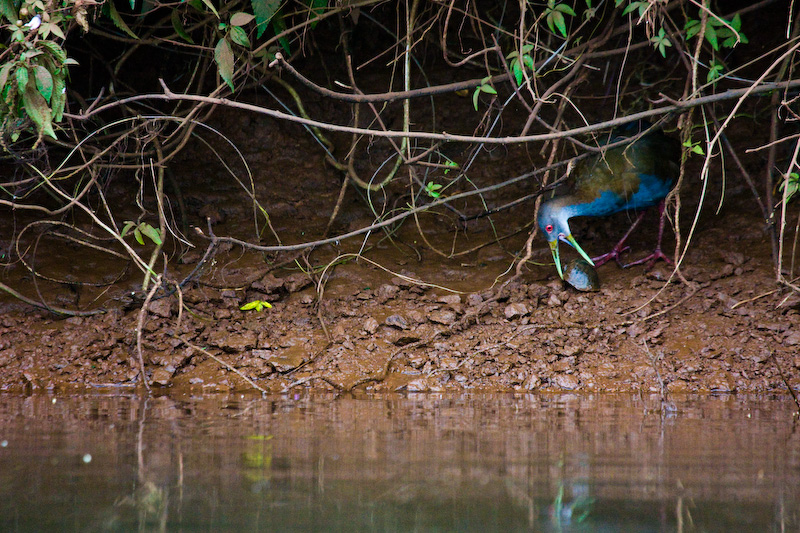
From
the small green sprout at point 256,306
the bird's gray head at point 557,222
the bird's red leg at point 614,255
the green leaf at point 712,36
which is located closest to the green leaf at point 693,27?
the green leaf at point 712,36

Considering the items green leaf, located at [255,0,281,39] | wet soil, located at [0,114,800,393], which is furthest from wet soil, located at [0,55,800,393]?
green leaf, located at [255,0,281,39]

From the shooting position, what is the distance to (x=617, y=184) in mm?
4211

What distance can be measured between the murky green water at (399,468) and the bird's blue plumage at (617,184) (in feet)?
5.25

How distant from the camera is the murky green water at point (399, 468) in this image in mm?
1467

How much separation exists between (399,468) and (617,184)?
2853mm

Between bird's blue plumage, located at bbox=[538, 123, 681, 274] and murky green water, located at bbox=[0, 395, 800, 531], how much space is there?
5.25ft

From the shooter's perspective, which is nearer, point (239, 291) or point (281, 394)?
point (281, 394)

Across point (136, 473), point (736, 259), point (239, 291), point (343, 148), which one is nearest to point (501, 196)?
point (343, 148)

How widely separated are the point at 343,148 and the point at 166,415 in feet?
10.8

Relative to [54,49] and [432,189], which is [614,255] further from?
[54,49]

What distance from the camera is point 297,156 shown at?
557 centimetres

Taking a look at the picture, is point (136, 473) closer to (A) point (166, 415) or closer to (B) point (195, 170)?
(A) point (166, 415)

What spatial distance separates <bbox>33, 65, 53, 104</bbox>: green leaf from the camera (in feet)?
9.00

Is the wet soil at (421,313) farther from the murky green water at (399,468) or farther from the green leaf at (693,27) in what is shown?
the green leaf at (693,27)
